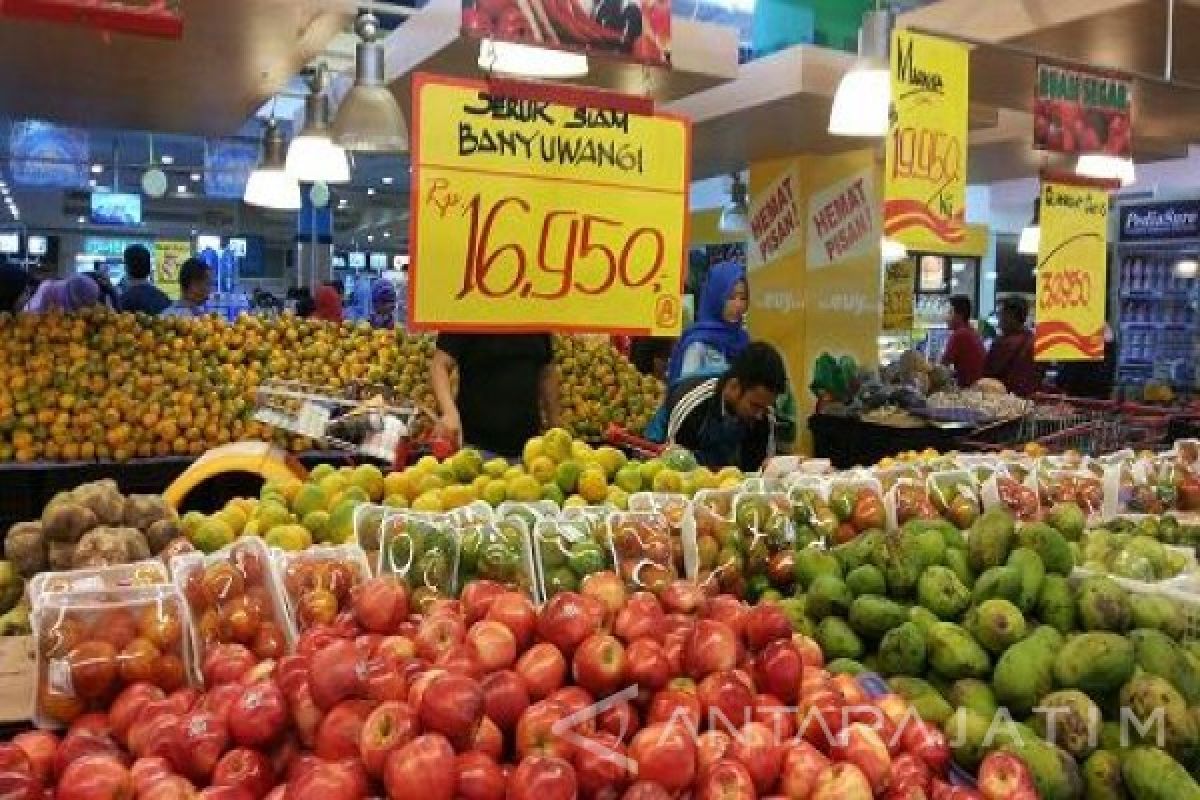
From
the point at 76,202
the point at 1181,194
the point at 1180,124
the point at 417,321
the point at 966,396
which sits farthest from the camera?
the point at 76,202

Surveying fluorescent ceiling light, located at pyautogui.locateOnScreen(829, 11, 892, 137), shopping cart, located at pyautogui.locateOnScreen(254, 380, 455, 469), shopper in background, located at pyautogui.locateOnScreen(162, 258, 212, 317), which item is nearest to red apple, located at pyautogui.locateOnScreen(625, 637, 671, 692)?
shopping cart, located at pyautogui.locateOnScreen(254, 380, 455, 469)

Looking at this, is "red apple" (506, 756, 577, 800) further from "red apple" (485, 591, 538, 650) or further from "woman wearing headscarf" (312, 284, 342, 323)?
"woman wearing headscarf" (312, 284, 342, 323)

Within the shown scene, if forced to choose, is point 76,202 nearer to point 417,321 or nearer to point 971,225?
point 971,225

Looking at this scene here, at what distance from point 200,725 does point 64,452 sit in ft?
14.5

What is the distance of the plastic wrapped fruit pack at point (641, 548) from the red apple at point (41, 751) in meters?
1.13

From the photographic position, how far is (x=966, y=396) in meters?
7.30

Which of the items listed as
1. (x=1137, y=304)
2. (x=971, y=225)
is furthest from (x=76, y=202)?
(x=1137, y=304)

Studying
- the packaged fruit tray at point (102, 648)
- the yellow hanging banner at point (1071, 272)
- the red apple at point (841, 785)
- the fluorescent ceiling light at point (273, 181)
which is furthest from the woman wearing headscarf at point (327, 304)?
the red apple at point (841, 785)

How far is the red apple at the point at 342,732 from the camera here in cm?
157

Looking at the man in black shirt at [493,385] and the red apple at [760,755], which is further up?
the man in black shirt at [493,385]

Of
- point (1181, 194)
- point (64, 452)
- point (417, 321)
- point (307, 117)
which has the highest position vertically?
point (1181, 194)

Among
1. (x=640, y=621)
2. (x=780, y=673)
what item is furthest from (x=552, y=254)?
(x=780, y=673)

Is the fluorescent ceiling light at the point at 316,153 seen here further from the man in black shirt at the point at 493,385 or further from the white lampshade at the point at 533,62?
the white lampshade at the point at 533,62

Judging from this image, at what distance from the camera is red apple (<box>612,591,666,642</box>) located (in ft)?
6.09
